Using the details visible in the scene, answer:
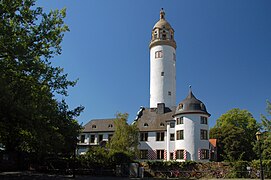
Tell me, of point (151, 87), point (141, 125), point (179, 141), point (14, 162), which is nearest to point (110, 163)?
point (14, 162)

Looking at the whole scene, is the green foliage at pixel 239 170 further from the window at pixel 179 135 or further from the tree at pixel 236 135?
the window at pixel 179 135

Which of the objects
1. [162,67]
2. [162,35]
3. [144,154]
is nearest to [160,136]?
[144,154]

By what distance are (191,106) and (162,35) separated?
71.2ft

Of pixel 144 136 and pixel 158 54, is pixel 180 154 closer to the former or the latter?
pixel 144 136

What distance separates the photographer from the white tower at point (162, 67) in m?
56.2

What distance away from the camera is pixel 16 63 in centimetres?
1688

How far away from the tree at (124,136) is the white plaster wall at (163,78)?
47.1 ft

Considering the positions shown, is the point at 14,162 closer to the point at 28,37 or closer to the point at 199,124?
the point at 28,37

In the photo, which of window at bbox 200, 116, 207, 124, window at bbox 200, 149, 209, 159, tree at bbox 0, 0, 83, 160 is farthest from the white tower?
tree at bbox 0, 0, 83, 160

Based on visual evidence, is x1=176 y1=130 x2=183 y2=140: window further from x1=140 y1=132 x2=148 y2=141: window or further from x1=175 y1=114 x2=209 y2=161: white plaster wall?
x1=140 y1=132 x2=148 y2=141: window

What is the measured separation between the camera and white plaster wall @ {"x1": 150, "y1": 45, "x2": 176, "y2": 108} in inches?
2205

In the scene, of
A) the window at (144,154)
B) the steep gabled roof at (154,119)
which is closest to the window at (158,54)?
the steep gabled roof at (154,119)

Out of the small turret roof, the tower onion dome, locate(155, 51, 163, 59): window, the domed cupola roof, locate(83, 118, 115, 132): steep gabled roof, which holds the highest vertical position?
the small turret roof

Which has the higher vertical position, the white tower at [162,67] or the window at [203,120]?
the white tower at [162,67]
